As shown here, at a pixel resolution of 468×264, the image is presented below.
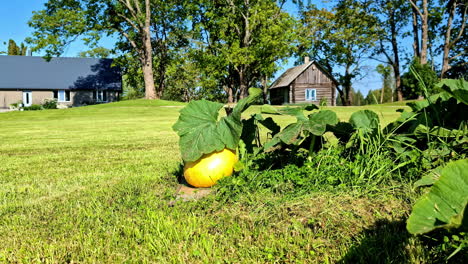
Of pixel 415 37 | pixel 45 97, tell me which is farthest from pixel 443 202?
pixel 45 97

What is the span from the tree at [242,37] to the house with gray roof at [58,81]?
13017mm

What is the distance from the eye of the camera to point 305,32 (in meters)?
35.6

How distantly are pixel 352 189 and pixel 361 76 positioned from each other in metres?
40.2

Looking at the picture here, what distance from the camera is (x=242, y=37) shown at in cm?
3284

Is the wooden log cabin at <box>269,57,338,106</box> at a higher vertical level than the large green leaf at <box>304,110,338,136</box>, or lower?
higher

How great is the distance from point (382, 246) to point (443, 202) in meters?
0.95

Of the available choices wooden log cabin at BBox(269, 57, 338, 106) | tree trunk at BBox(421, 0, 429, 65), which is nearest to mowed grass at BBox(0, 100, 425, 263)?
tree trunk at BBox(421, 0, 429, 65)

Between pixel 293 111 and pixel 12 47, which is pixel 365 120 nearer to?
pixel 293 111

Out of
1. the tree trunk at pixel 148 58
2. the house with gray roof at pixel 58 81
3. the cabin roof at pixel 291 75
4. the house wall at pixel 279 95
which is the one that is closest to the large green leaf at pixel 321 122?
the tree trunk at pixel 148 58

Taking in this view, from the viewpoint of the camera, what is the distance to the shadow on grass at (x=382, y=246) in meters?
1.59

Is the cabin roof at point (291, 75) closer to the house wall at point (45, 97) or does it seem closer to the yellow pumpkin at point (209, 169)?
the house wall at point (45, 97)

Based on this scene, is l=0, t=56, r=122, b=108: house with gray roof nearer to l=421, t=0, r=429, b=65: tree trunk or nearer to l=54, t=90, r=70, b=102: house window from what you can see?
l=54, t=90, r=70, b=102: house window

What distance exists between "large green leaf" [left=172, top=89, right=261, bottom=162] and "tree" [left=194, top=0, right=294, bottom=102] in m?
27.4

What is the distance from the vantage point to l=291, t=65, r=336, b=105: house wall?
38812mm
